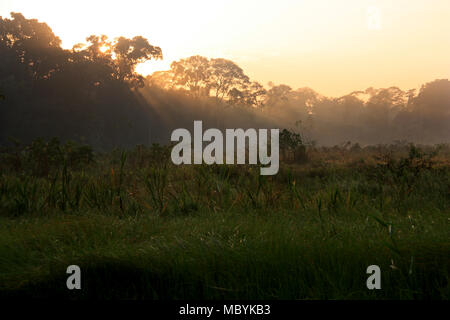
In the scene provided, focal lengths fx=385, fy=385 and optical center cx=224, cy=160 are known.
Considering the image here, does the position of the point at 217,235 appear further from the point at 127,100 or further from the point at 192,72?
the point at 192,72

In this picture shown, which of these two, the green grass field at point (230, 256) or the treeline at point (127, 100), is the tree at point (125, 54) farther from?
the green grass field at point (230, 256)

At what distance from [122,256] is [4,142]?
86.7ft

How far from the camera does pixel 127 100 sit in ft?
112

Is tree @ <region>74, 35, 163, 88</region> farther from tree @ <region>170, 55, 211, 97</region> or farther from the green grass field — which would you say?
the green grass field

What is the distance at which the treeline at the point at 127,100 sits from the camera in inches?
1073

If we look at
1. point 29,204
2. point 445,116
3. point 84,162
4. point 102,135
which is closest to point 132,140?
point 102,135

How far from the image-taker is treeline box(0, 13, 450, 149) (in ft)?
89.4

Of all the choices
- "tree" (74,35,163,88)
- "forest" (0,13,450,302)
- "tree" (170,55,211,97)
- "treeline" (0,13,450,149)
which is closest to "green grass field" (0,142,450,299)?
"forest" (0,13,450,302)

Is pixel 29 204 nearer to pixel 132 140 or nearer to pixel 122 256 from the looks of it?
pixel 122 256

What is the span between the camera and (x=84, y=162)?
1118 centimetres

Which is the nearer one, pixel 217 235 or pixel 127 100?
pixel 217 235

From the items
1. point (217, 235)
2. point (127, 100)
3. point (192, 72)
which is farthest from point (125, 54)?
point (217, 235)
